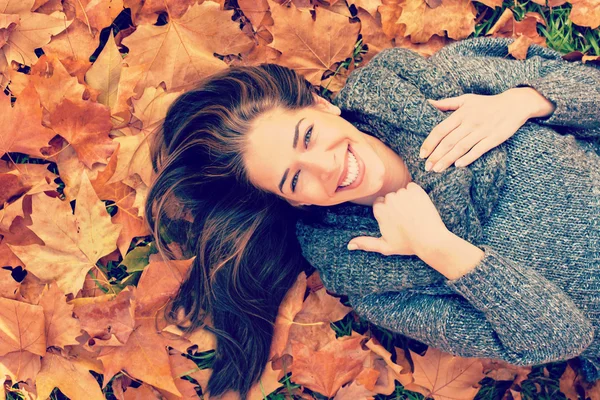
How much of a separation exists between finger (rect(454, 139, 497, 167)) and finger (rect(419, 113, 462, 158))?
97 millimetres

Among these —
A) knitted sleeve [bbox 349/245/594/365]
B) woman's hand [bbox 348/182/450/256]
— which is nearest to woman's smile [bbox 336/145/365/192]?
woman's hand [bbox 348/182/450/256]

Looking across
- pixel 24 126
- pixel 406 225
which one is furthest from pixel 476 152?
pixel 24 126

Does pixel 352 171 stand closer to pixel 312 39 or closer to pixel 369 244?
pixel 369 244

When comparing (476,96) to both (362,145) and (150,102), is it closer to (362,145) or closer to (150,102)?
(362,145)

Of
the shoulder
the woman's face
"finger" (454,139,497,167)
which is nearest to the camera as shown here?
the woman's face

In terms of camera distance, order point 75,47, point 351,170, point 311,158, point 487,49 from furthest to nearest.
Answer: point 75,47, point 487,49, point 351,170, point 311,158

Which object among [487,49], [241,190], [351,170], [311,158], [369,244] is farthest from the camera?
[487,49]

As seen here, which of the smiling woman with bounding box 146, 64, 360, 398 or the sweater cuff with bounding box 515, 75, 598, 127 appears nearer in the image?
the smiling woman with bounding box 146, 64, 360, 398

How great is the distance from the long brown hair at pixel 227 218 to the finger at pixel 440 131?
1.38ft

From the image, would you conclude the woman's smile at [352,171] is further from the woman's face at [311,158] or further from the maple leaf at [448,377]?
the maple leaf at [448,377]

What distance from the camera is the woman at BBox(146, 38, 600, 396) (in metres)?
1.69

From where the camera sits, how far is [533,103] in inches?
71.2

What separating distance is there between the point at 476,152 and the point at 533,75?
43cm

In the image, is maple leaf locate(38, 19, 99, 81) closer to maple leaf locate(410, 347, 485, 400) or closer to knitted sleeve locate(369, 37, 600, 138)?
knitted sleeve locate(369, 37, 600, 138)
